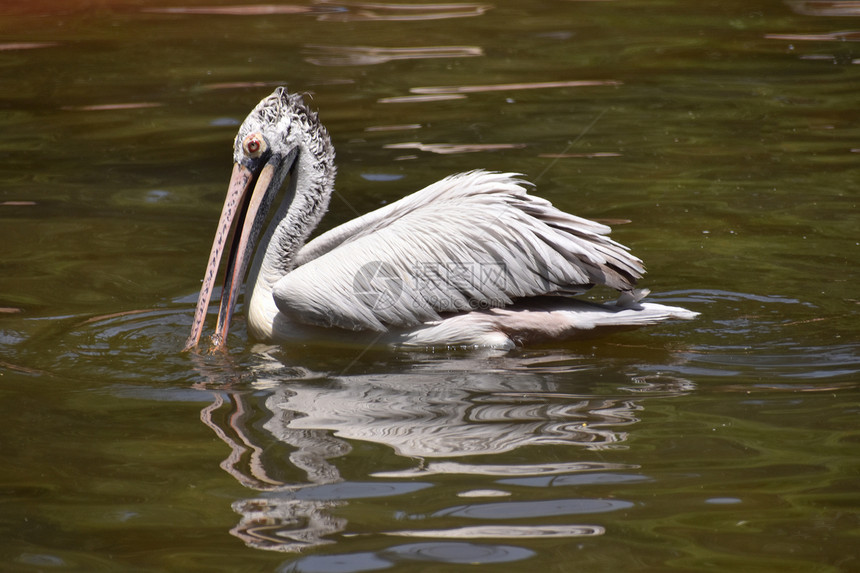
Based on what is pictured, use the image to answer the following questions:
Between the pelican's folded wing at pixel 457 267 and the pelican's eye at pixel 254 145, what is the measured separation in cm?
62

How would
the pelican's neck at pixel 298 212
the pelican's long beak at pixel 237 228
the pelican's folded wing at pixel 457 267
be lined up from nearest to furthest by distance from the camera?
the pelican's folded wing at pixel 457 267 → the pelican's long beak at pixel 237 228 → the pelican's neck at pixel 298 212

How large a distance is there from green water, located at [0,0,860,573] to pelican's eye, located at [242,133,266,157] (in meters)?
0.82

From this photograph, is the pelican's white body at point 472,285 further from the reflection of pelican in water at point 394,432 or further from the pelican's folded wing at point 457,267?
the reflection of pelican in water at point 394,432

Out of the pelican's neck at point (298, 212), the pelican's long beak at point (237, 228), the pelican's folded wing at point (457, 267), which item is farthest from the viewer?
the pelican's neck at point (298, 212)

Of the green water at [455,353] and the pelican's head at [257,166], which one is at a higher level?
the pelican's head at [257,166]

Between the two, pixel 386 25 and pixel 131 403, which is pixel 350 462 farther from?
pixel 386 25

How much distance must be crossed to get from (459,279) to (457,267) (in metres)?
0.05

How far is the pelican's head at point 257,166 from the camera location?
17.4 ft

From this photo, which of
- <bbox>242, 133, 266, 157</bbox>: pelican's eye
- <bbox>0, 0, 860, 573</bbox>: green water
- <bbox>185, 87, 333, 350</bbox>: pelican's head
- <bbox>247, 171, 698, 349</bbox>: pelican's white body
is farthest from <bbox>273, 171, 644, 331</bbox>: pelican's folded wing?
<bbox>242, 133, 266, 157</bbox>: pelican's eye

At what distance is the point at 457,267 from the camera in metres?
5.02

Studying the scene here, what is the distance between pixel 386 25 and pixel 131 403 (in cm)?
802

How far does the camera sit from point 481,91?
9516 mm

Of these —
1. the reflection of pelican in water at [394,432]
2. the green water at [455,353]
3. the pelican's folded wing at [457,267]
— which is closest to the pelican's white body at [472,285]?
the pelican's folded wing at [457,267]

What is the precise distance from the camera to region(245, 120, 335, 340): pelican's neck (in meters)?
5.38
